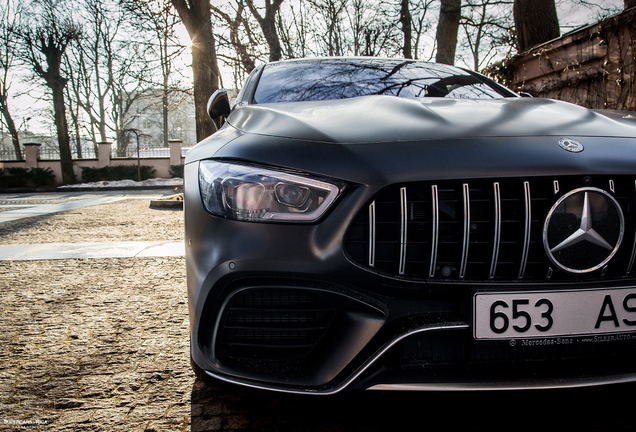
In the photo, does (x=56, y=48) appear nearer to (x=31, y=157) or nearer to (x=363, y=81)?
(x=31, y=157)

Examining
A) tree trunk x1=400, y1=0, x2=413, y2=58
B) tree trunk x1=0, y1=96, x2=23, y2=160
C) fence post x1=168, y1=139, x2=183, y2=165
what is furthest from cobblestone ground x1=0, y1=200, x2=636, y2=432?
tree trunk x1=0, y1=96, x2=23, y2=160

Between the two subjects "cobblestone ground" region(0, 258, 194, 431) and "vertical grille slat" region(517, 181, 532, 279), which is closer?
"vertical grille slat" region(517, 181, 532, 279)

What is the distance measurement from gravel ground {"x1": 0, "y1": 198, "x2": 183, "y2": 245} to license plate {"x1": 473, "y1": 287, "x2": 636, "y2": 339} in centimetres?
446

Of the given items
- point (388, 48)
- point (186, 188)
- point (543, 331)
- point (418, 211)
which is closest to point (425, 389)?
point (543, 331)

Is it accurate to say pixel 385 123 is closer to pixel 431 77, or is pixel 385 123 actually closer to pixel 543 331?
pixel 543 331

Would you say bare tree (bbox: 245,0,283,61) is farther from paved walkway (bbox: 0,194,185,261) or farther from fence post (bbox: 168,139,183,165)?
paved walkway (bbox: 0,194,185,261)

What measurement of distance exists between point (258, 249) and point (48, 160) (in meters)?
28.7

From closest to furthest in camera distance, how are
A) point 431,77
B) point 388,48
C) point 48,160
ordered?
point 431,77 < point 388,48 < point 48,160

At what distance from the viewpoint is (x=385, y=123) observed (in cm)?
150

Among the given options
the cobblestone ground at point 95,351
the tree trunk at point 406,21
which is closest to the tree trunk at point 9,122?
the tree trunk at point 406,21

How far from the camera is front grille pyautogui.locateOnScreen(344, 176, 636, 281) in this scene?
1.27 meters

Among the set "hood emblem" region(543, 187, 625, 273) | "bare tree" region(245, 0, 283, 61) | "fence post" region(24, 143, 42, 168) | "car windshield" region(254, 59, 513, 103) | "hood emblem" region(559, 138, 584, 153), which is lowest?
"hood emblem" region(543, 187, 625, 273)

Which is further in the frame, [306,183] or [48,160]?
[48,160]

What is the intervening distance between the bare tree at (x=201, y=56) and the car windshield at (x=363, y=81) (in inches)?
310
